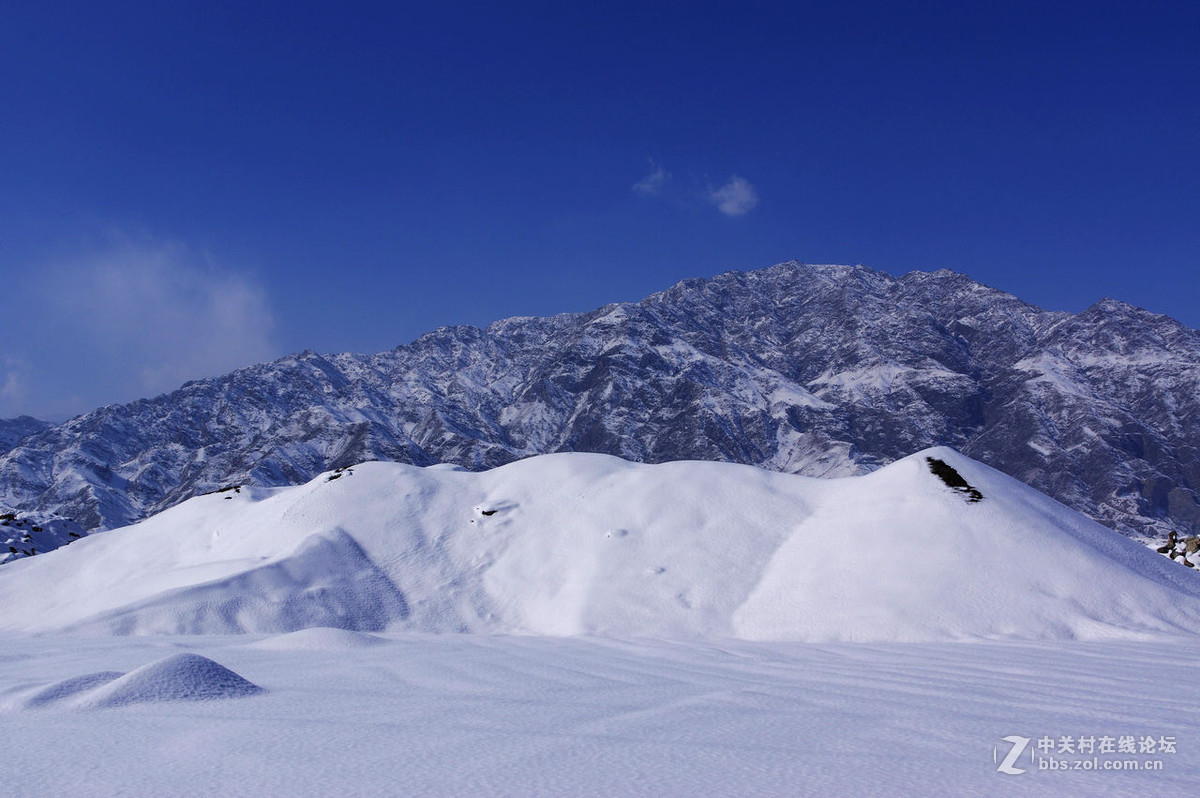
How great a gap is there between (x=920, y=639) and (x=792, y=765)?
1893cm

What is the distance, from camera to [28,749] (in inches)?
348

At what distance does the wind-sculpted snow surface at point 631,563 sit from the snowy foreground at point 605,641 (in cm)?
15

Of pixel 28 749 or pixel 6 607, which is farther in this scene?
pixel 6 607

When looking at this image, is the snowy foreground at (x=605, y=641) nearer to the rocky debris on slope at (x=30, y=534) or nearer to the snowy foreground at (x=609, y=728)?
the snowy foreground at (x=609, y=728)

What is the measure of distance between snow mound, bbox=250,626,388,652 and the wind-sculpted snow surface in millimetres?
7848

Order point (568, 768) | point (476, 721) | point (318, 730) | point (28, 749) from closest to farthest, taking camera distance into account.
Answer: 1. point (568, 768)
2. point (28, 749)
3. point (318, 730)
4. point (476, 721)

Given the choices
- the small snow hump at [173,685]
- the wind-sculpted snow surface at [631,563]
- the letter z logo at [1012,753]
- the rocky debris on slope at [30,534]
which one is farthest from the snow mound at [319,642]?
the rocky debris on slope at [30,534]

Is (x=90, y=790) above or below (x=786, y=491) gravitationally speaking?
below

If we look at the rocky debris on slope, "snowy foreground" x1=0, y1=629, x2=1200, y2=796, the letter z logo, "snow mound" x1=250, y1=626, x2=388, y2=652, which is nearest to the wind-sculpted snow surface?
"snow mound" x1=250, y1=626, x2=388, y2=652

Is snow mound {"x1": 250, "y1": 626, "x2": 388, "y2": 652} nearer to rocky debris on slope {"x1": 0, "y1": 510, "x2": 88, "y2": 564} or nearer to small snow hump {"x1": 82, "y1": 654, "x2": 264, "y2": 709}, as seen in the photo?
small snow hump {"x1": 82, "y1": 654, "x2": 264, "y2": 709}

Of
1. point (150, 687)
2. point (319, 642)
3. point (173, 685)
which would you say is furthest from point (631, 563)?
point (150, 687)

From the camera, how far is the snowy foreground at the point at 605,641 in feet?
26.8

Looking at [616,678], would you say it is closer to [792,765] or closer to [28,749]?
[792,765]

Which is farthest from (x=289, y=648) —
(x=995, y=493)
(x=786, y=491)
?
(x=995, y=493)
